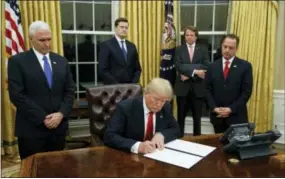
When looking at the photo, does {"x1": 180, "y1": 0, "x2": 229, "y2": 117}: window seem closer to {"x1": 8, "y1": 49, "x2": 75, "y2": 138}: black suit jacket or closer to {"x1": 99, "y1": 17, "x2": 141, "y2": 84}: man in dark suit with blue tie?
{"x1": 99, "y1": 17, "x2": 141, "y2": 84}: man in dark suit with blue tie

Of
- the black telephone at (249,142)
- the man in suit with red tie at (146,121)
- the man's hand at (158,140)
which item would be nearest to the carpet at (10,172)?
the man in suit with red tie at (146,121)

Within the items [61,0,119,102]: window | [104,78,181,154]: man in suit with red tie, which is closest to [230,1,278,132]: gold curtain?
[61,0,119,102]: window

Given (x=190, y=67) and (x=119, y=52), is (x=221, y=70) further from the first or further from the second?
(x=119, y=52)

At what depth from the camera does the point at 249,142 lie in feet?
5.96

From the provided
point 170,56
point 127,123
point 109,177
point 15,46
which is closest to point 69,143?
point 15,46

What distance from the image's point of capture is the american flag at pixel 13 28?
3.60 meters

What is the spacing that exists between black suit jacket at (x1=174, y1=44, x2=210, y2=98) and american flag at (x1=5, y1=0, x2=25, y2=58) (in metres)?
1.83

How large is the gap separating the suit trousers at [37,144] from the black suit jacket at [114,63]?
4.06ft

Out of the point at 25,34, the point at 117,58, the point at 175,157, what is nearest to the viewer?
the point at 175,157

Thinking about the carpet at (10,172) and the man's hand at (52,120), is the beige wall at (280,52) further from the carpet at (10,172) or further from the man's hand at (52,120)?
the carpet at (10,172)

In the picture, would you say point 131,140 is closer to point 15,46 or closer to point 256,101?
point 15,46

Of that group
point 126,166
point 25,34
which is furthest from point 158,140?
point 25,34

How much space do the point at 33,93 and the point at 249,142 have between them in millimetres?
1459

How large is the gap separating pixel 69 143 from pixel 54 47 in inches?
48.4
